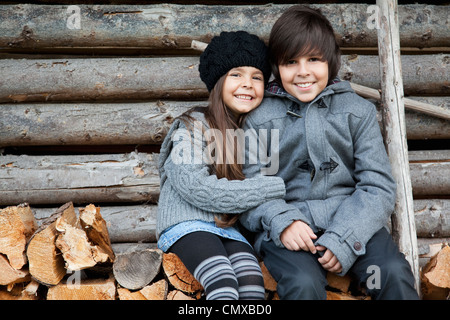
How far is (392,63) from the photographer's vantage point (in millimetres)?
2848

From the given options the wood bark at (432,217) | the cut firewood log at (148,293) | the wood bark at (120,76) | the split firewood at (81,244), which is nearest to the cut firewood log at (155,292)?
the cut firewood log at (148,293)

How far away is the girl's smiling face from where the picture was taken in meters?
2.75

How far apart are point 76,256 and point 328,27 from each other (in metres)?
1.84

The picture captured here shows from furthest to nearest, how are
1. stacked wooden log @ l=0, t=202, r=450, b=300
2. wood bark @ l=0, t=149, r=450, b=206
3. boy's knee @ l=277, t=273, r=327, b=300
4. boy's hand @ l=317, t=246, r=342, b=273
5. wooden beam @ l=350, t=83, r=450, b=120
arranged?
1. wood bark @ l=0, t=149, r=450, b=206
2. wooden beam @ l=350, t=83, r=450, b=120
3. stacked wooden log @ l=0, t=202, r=450, b=300
4. boy's hand @ l=317, t=246, r=342, b=273
5. boy's knee @ l=277, t=273, r=327, b=300

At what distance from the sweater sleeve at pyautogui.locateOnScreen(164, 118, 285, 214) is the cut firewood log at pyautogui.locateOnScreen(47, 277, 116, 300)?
62 centimetres

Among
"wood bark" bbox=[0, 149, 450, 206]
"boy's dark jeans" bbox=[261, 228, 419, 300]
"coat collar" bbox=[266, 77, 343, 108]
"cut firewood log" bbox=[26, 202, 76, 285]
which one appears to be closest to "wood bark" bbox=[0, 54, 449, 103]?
"wood bark" bbox=[0, 149, 450, 206]

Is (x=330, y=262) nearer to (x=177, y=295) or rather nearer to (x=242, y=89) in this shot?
(x=177, y=295)

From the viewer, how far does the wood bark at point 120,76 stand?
11.6 ft

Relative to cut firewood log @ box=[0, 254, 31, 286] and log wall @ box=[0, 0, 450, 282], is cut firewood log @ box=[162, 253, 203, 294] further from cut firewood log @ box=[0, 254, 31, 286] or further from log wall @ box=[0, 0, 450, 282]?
log wall @ box=[0, 0, 450, 282]

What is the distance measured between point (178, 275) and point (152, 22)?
1910 millimetres

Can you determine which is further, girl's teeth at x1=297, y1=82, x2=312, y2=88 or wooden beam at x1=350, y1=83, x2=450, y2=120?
wooden beam at x1=350, y1=83, x2=450, y2=120

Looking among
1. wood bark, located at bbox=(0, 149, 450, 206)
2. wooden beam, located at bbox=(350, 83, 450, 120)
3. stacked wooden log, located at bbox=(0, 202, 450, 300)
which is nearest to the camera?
stacked wooden log, located at bbox=(0, 202, 450, 300)

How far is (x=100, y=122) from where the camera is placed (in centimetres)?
353

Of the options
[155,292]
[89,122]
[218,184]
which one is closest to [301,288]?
[218,184]
